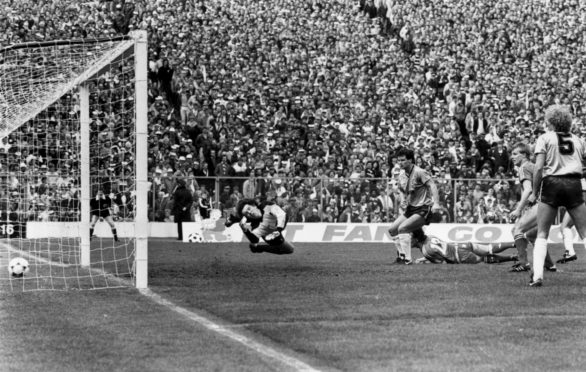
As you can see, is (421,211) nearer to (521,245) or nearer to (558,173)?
(521,245)

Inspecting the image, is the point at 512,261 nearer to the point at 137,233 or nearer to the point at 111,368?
the point at 137,233

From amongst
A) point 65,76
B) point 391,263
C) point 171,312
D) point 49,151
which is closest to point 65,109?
point 49,151

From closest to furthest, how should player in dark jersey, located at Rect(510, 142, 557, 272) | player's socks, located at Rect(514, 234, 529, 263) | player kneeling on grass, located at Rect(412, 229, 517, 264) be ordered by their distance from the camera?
player in dark jersey, located at Rect(510, 142, 557, 272), player's socks, located at Rect(514, 234, 529, 263), player kneeling on grass, located at Rect(412, 229, 517, 264)

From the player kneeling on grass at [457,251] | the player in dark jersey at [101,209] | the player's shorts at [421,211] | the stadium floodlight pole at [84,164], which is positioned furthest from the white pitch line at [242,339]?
the player in dark jersey at [101,209]

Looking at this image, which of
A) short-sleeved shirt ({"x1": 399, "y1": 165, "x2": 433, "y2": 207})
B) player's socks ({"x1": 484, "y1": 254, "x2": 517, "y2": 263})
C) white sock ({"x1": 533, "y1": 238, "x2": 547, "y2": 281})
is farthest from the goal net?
player's socks ({"x1": 484, "y1": 254, "x2": 517, "y2": 263})

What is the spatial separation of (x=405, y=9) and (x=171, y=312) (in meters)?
34.4

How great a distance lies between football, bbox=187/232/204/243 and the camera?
102ft

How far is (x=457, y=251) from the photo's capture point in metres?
19.3

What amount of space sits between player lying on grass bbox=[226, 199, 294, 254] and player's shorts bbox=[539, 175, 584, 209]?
6186 mm

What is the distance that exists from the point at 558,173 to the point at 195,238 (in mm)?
19204

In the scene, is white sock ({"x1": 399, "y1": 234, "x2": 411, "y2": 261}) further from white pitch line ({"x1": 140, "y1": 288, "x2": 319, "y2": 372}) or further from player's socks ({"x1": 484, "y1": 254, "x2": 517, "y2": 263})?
white pitch line ({"x1": 140, "y1": 288, "x2": 319, "y2": 372})

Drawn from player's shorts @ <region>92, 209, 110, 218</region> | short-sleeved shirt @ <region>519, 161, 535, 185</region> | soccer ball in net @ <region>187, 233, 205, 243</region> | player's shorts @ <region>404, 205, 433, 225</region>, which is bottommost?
soccer ball in net @ <region>187, 233, 205, 243</region>

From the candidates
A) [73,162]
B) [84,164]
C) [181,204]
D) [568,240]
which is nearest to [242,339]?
[84,164]

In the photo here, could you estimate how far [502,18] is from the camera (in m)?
43.2
